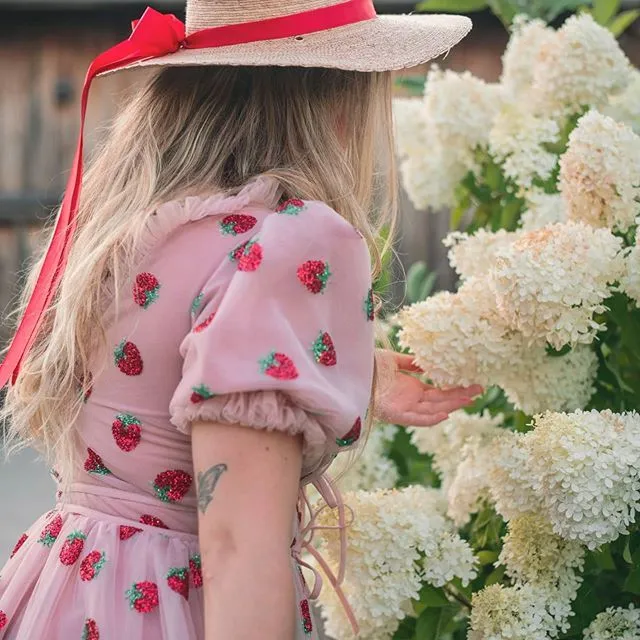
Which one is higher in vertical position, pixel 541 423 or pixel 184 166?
pixel 184 166

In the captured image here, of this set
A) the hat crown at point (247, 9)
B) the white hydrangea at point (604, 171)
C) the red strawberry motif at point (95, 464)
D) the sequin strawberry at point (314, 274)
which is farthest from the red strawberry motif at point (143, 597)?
the white hydrangea at point (604, 171)

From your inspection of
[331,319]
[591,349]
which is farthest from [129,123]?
[591,349]

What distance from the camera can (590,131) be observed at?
69.4 inches

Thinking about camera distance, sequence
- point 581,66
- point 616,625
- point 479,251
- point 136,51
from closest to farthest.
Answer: point 136,51, point 616,625, point 479,251, point 581,66

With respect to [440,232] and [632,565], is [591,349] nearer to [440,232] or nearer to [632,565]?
[632,565]

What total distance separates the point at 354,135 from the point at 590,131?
496mm

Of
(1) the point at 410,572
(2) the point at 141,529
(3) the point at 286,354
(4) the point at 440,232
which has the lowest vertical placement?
(4) the point at 440,232

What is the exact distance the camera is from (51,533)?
136 cm

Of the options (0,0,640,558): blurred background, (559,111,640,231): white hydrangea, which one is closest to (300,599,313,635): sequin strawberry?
(559,111,640,231): white hydrangea

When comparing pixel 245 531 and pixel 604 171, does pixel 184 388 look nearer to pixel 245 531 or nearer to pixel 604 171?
pixel 245 531

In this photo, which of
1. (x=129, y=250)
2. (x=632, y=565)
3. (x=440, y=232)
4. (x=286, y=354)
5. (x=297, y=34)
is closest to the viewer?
(x=286, y=354)

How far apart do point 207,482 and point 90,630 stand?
0.84 feet

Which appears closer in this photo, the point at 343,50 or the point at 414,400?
the point at 343,50

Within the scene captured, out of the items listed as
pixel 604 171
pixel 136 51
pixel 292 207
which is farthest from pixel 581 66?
pixel 292 207
